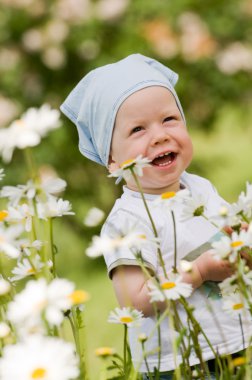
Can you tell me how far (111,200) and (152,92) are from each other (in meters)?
2.65

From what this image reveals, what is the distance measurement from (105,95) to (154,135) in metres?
0.13

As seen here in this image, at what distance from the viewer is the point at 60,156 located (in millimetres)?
3959

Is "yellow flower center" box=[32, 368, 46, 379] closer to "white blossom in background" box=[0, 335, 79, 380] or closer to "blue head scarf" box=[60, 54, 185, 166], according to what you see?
"white blossom in background" box=[0, 335, 79, 380]

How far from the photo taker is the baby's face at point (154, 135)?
56.9 inches

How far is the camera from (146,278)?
1.34 m

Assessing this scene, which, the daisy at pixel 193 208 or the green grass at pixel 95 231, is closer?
the daisy at pixel 193 208

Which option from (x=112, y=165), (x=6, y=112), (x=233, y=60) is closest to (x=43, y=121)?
(x=112, y=165)

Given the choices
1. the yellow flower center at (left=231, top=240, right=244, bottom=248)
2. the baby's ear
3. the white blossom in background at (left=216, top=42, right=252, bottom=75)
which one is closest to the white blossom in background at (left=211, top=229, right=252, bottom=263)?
the yellow flower center at (left=231, top=240, right=244, bottom=248)

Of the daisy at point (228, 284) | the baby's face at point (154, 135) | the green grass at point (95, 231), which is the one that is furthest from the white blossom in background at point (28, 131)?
the green grass at point (95, 231)

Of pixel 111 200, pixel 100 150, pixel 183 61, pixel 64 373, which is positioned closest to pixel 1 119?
pixel 111 200

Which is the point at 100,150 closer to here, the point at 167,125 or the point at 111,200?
the point at 167,125

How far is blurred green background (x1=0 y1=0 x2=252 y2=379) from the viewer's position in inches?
157

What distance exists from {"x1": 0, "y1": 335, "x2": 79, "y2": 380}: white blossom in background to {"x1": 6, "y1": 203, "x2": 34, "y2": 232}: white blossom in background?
38 cm

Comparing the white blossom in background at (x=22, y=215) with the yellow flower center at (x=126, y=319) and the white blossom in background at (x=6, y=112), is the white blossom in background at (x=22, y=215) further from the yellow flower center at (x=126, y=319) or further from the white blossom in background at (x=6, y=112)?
the white blossom in background at (x=6, y=112)
